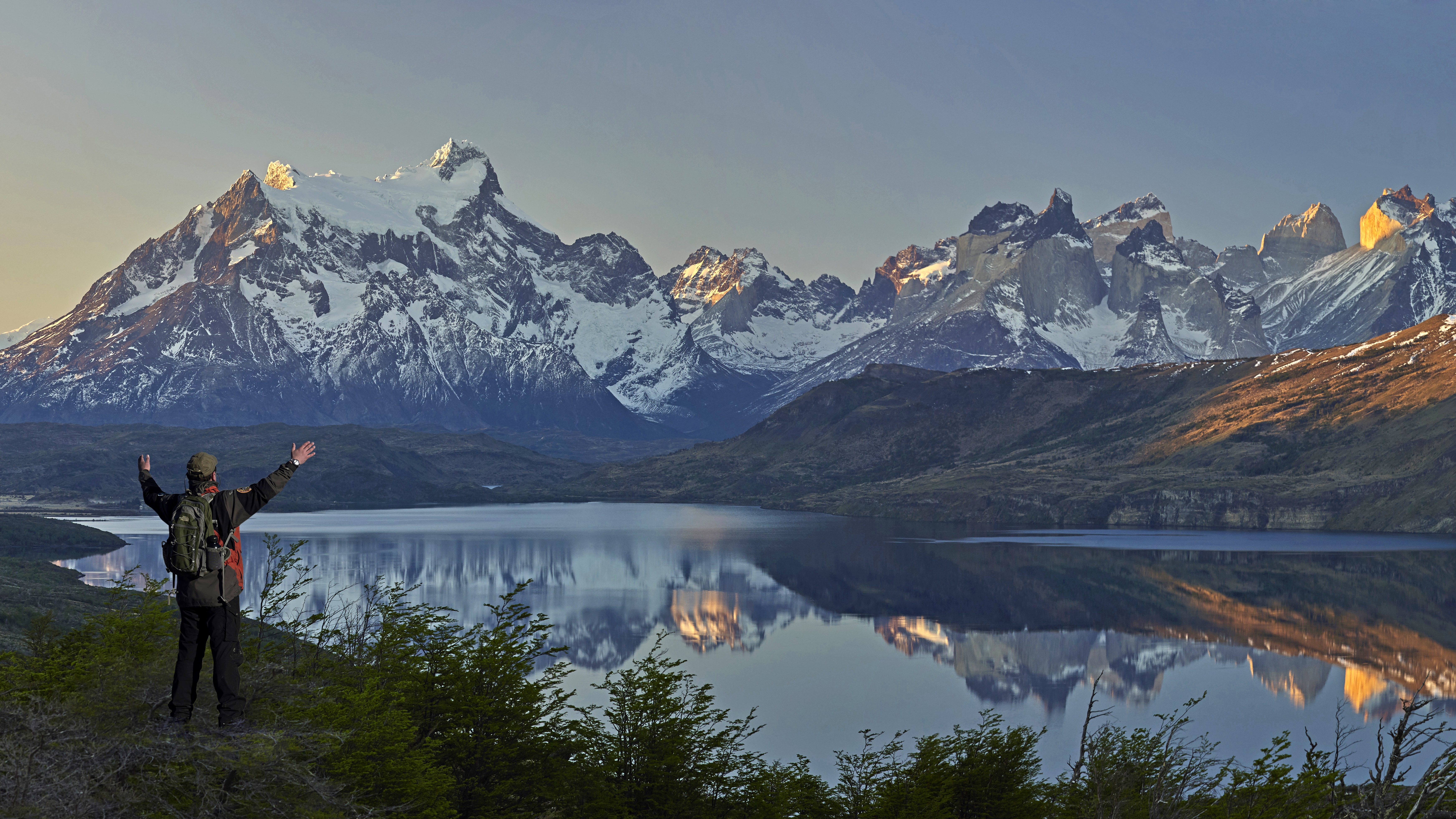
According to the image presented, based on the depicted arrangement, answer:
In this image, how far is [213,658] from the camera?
18.5m

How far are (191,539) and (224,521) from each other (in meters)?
0.67

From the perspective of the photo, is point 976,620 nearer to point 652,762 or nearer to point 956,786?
point 956,786

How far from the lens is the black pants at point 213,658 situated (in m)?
18.0

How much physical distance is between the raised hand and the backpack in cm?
150

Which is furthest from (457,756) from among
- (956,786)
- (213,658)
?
(956,786)

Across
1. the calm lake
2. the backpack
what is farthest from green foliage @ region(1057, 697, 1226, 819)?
the backpack

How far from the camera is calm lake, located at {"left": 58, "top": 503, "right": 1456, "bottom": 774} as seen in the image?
74.6m

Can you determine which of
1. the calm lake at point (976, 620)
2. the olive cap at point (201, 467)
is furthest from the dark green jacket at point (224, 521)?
the calm lake at point (976, 620)

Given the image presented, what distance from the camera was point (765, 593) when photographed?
420ft

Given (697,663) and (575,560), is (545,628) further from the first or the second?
(575,560)

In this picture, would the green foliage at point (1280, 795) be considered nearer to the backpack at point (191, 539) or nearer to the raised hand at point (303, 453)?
the raised hand at point (303, 453)

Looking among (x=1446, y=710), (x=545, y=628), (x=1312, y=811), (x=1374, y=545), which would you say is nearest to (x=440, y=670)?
(x=545, y=628)

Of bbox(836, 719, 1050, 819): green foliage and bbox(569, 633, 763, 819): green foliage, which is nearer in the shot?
bbox(569, 633, 763, 819): green foliage

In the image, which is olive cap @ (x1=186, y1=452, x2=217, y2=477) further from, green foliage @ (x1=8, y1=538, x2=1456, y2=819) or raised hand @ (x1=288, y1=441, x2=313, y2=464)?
green foliage @ (x1=8, y1=538, x2=1456, y2=819)
